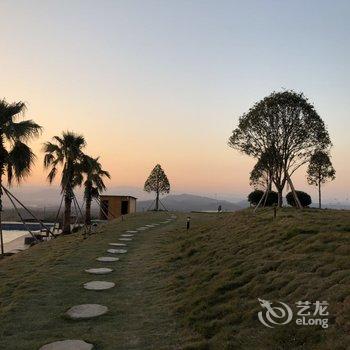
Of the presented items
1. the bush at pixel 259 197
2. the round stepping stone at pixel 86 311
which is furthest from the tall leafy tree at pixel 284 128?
the round stepping stone at pixel 86 311

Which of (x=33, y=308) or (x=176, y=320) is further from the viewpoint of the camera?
(x=33, y=308)

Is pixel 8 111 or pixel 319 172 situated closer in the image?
pixel 8 111

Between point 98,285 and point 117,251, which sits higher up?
point 117,251

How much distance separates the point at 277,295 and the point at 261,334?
1.48 m

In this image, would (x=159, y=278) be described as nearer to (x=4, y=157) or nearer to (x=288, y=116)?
(x=4, y=157)

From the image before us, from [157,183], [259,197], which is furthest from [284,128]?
[157,183]

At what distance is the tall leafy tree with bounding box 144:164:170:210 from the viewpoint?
5512 centimetres

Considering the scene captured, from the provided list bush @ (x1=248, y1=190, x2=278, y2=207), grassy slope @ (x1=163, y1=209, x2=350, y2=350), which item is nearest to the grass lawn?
grassy slope @ (x1=163, y1=209, x2=350, y2=350)

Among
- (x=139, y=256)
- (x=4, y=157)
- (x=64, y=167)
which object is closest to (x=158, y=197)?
(x=64, y=167)

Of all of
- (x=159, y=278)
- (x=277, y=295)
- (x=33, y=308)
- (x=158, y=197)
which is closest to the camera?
(x=277, y=295)

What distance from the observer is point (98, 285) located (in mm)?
10648

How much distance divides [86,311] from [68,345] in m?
1.87

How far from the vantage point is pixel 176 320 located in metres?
7.75

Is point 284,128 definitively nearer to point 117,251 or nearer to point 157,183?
point 117,251
